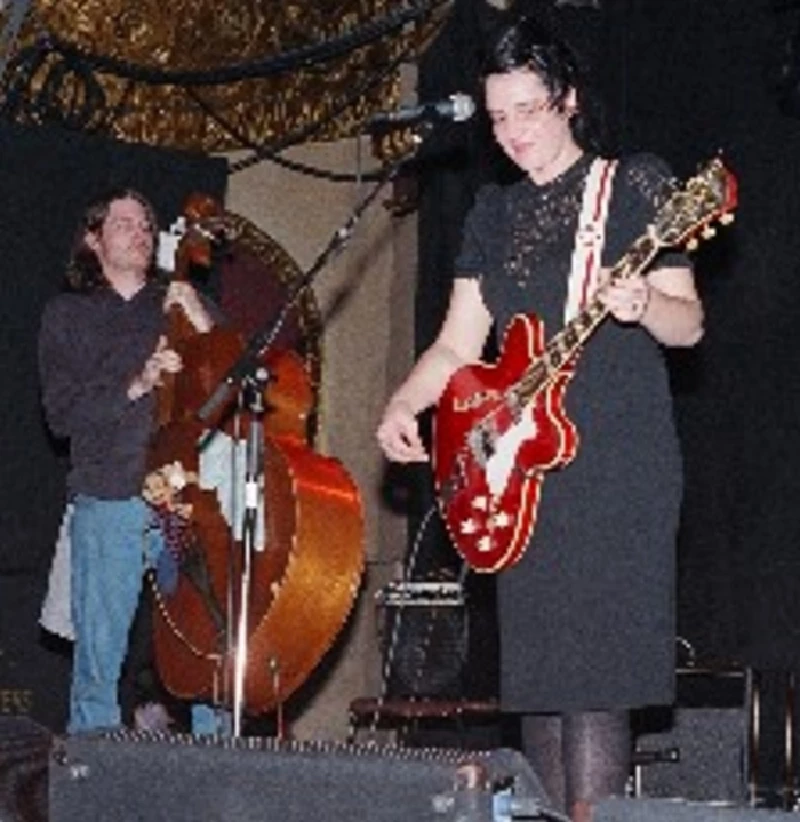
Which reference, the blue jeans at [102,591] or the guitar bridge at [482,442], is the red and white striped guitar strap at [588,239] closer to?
the guitar bridge at [482,442]

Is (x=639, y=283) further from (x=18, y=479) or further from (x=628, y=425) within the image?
(x=18, y=479)

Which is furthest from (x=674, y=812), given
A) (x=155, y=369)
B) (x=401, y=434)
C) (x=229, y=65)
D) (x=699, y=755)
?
(x=229, y=65)

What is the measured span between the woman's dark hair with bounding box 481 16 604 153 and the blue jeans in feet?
7.51

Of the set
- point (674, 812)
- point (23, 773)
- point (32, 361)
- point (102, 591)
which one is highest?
point (32, 361)

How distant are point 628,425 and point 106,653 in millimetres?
2487

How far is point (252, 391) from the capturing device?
457cm

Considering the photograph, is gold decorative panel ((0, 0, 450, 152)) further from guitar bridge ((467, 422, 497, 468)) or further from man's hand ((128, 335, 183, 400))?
guitar bridge ((467, 422, 497, 468))

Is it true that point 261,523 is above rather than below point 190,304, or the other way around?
below

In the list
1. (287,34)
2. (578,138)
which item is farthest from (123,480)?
(287,34)

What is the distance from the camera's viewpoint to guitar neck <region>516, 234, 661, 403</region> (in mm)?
3270

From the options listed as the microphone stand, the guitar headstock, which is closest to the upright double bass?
the microphone stand

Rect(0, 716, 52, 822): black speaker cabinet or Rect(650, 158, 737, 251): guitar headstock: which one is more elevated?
Rect(650, 158, 737, 251): guitar headstock

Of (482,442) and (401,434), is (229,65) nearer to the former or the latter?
(401,434)

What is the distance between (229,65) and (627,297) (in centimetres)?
458
